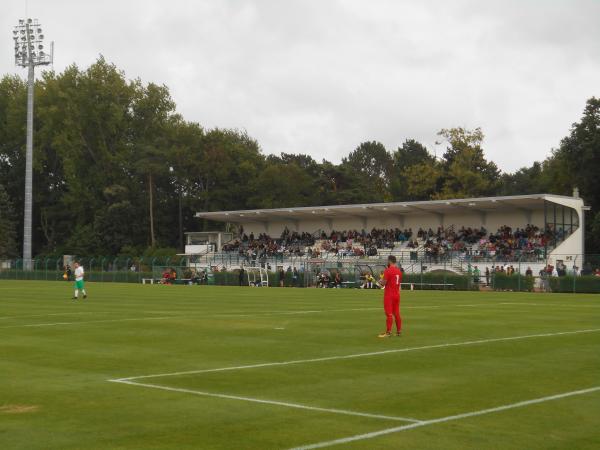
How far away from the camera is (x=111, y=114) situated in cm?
10650

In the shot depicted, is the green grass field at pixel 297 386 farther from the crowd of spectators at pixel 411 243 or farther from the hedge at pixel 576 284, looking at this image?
the crowd of spectators at pixel 411 243

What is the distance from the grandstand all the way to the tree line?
12.3m

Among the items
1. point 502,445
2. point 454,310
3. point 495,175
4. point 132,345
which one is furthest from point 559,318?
point 495,175

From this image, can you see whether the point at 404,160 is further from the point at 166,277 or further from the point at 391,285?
the point at 391,285

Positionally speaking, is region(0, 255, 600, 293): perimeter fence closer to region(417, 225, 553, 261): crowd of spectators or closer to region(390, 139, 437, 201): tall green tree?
region(417, 225, 553, 261): crowd of spectators

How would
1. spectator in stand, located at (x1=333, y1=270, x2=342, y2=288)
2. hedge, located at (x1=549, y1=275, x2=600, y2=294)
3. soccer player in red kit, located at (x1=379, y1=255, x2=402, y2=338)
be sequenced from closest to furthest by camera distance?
soccer player in red kit, located at (x1=379, y1=255, x2=402, y2=338) < hedge, located at (x1=549, y1=275, x2=600, y2=294) < spectator in stand, located at (x1=333, y1=270, x2=342, y2=288)

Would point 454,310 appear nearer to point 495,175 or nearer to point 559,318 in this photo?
point 559,318

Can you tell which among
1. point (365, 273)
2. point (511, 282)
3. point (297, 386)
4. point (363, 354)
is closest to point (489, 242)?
point (511, 282)

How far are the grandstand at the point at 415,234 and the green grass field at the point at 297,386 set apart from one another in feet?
135

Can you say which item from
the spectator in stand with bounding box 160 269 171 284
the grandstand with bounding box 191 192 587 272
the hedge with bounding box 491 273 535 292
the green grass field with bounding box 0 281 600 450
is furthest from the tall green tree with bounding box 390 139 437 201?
the green grass field with bounding box 0 281 600 450

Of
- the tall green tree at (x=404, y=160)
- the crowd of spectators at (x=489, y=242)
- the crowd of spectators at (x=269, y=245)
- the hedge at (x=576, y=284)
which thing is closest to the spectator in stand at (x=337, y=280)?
the crowd of spectators at (x=489, y=242)

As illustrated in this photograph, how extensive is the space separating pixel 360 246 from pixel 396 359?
62.4m

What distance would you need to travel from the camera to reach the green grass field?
870 centimetres

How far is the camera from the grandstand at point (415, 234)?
2534 inches
